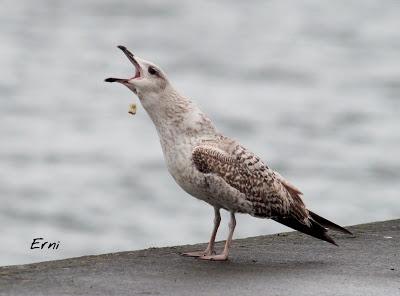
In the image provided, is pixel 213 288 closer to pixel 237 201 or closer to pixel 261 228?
pixel 237 201

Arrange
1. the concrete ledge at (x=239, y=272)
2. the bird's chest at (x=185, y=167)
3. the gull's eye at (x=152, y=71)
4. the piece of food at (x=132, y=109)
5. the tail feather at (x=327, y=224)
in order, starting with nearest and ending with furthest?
the concrete ledge at (x=239, y=272) < the bird's chest at (x=185, y=167) < the gull's eye at (x=152, y=71) < the tail feather at (x=327, y=224) < the piece of food at (x=132, y=109)

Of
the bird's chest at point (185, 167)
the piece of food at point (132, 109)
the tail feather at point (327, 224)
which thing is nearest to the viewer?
the bird's chest at point (185, 167)

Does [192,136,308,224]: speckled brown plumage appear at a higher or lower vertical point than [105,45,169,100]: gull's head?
lower

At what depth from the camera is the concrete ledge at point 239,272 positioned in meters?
8.73

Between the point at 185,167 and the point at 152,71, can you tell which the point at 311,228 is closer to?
the point at 185,167

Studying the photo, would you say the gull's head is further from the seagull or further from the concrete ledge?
the concrete ledge

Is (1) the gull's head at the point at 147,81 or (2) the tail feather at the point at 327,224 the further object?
(2) the tail feather at the point at 327,224

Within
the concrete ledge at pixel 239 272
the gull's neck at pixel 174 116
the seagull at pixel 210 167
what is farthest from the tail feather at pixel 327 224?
the gull's neck at pixel 174 116

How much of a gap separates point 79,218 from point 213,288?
15144 millimetres

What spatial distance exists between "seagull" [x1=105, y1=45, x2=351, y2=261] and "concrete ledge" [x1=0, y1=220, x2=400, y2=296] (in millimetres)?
243

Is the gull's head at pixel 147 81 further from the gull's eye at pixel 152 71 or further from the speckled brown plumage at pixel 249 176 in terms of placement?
the speckled brown plumage at pixel 249 176

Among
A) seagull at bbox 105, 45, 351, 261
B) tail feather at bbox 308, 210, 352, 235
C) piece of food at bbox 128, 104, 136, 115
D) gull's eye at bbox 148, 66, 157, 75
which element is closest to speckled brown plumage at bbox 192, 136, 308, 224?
→ seagull at bbox 105, 45, 351, 261

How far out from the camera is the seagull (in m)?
9.98

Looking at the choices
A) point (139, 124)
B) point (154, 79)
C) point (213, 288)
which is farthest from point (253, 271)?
point (139, 124)
